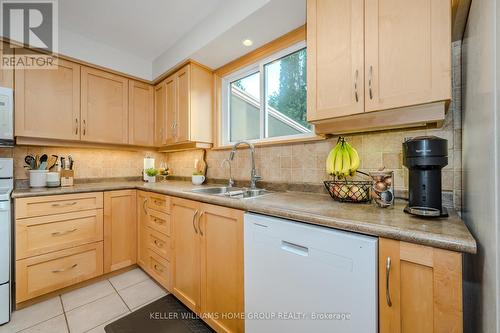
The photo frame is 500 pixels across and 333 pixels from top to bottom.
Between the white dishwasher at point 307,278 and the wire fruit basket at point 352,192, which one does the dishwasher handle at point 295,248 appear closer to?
the white dishwasher at point 307,278

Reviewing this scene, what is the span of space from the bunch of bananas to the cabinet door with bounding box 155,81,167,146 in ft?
6.51

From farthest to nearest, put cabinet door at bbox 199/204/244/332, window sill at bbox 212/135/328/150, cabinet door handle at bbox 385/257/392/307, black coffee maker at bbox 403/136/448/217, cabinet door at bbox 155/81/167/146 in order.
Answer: cabinet door at bbox 155/81/167/146, window sill at bbox 212/135/328/150, cabinet door at bbox 199/204/244/332, black coffee maker at bbox 403/136/448/217, cabinet door handle at bbox 385/257/392/307

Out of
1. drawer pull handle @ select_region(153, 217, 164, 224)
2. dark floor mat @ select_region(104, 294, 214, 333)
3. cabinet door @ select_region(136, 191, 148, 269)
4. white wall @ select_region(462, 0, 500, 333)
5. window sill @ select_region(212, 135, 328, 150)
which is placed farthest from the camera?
cabinet door @ select_region(136, 191, 148, 269)

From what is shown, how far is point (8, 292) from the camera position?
58.2 inches

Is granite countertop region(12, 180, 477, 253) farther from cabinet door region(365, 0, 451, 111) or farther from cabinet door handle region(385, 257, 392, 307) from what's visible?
cabinet door region(365, 0, 451, 111)

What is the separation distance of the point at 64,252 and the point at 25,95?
144 centimetres

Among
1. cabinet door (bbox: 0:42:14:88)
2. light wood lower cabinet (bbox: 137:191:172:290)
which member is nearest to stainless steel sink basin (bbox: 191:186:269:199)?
light wood lower cabinet (bbox: 137:191:172:290)

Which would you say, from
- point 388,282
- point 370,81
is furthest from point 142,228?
point 370,81

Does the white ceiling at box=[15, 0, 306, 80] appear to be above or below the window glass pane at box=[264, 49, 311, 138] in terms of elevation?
above

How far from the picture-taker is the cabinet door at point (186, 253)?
1470 mm

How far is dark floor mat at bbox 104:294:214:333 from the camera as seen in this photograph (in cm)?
141

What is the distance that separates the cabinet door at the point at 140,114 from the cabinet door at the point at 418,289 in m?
2.72

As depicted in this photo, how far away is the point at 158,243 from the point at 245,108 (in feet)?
5.17

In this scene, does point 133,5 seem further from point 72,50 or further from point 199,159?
point 199,159
